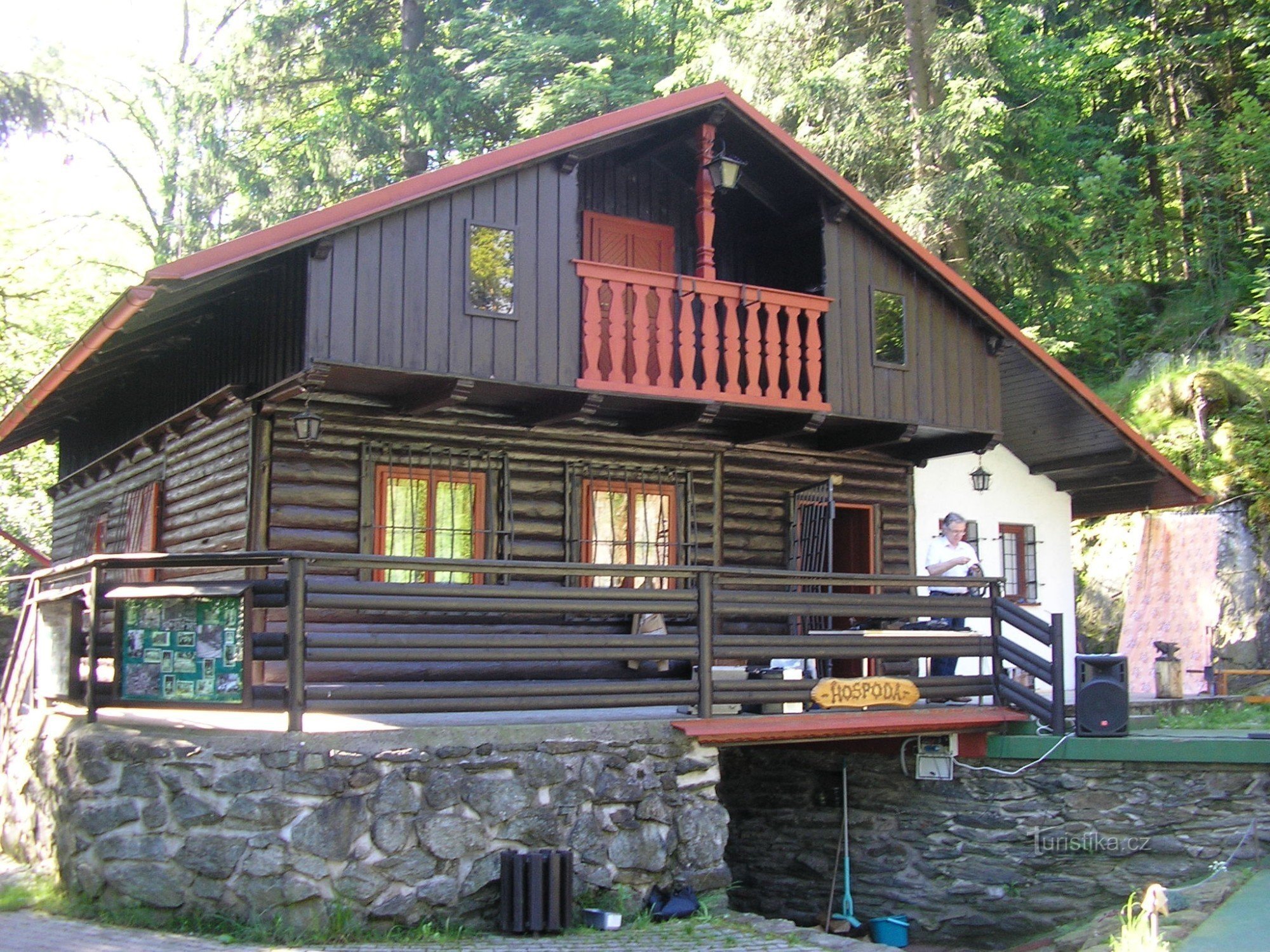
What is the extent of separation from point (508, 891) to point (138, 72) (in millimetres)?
25957

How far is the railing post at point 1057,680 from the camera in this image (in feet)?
33.3

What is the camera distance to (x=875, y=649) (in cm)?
1008

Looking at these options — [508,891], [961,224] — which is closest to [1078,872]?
[508,891]

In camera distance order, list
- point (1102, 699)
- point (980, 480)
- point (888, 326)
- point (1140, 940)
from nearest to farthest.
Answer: point (1140, 940), point (1102, 699), point (888, 326), point (980, 480)

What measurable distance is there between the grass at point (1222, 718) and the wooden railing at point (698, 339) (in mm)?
4632

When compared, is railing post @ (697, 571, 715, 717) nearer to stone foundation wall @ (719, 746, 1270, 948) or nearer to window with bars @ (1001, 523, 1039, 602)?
stone foundation wall @ (719, 746, 1270, 948)

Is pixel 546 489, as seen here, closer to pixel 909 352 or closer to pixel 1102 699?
pixel 909 352

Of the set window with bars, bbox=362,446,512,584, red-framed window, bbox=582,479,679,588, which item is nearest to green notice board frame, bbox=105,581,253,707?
window with bars, bbox=362,446,512,584

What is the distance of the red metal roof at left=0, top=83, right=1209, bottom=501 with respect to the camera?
934 cm

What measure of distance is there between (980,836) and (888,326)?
620 centimetres

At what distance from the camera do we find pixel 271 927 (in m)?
7.25

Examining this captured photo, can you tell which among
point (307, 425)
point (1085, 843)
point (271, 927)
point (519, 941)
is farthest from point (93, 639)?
point (1085, 843)

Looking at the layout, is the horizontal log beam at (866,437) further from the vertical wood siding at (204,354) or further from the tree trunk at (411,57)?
the tree trunk at (411,57)

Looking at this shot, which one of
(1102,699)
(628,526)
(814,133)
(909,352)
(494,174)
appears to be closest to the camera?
(1102,699)
